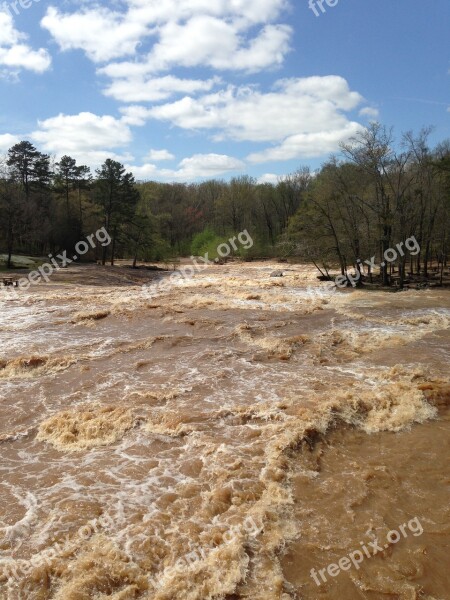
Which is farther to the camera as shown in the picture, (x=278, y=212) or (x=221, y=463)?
(x=278, y=212)

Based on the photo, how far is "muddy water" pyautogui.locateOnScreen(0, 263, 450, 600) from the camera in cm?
528

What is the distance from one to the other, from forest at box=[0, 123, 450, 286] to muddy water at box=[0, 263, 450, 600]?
51.3 ft

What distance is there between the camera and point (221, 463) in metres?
7.60

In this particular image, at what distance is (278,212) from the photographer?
2564 inches

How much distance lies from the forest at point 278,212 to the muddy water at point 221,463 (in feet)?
51.3

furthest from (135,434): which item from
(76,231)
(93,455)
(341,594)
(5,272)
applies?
(76,231)

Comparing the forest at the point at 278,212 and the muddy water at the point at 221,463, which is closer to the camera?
the muddy water at the point at 221,463

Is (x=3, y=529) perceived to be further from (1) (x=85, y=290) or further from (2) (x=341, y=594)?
(1) (x=85, y=290)

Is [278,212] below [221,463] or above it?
above

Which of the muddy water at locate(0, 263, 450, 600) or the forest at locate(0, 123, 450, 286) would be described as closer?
the muddy water at locate(0, 263, 450, 600)

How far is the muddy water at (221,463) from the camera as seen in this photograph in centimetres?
528

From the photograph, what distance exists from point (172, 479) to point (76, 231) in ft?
133

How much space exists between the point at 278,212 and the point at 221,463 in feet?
198

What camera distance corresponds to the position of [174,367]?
12.9 m
